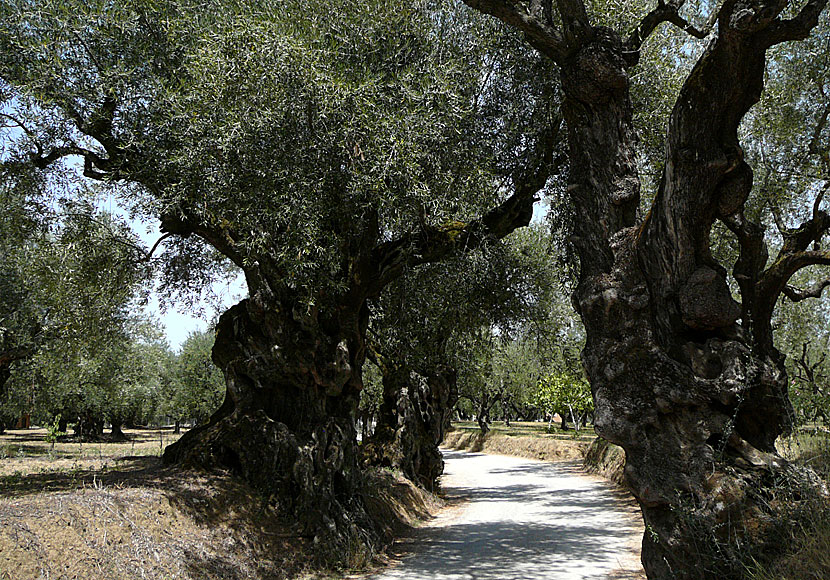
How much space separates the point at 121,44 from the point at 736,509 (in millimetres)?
11309

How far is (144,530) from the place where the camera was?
316 inches

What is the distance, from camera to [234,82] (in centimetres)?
847

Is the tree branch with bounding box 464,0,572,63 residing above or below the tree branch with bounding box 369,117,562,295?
above

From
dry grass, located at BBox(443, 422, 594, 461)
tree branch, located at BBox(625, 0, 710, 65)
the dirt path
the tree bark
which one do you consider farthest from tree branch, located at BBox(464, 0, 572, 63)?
dry grass, located at BBox(443, 422, 594, 461)

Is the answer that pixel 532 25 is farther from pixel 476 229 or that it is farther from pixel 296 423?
pixel 296 423

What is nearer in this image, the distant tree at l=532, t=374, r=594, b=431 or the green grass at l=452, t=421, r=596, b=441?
the distant tree at l=532, t=374, r=594, b=431

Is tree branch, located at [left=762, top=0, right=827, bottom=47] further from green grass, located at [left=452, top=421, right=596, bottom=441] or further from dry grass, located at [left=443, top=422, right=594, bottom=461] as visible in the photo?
green grass, located at [left=452, top=421, right=596, bottom=441]

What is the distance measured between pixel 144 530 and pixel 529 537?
26.5 feet

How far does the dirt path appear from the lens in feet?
31.8

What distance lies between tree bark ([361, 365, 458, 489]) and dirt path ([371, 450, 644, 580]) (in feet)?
6.11

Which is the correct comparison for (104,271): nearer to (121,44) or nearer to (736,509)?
(121,44)

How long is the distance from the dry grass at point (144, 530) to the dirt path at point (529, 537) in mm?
A: 2128

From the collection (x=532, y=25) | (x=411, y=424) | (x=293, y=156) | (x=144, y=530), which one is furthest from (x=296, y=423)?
(x=411, y=424)

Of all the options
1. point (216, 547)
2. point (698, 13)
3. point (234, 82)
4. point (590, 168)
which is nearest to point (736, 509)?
point (590, 168)
